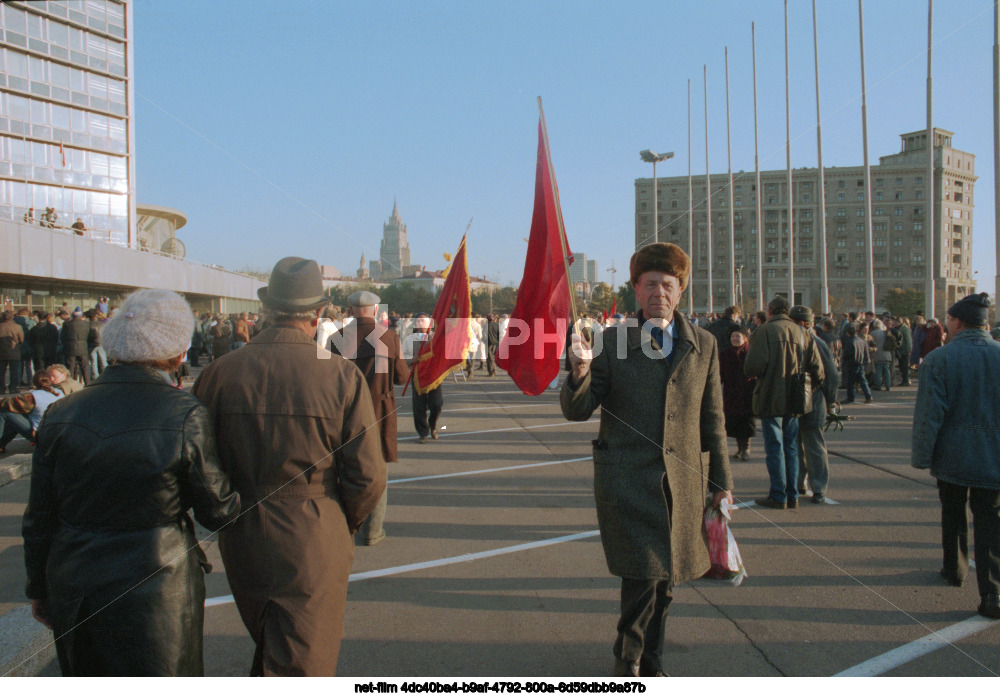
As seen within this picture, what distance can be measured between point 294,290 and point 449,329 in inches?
130

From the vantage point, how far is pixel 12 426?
9.13 m

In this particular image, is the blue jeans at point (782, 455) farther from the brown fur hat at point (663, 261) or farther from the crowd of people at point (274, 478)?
the brown fur hat at point (663, 261)

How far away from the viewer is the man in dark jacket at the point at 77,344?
51.0 ft

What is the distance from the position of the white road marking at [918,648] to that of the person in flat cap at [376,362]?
3.40 meters

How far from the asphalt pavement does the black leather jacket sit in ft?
4.64

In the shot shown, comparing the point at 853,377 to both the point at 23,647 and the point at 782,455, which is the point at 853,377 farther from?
the point at 23,647

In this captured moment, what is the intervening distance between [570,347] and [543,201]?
0.92 m

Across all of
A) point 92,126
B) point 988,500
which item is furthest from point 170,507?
point 92,126

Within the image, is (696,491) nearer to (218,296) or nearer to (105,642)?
(105,642)

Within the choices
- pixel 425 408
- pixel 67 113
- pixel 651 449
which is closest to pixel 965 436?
pixel 651 449

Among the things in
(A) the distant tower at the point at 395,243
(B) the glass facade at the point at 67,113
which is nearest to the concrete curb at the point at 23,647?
(B) the glass facade at the point at 67,113

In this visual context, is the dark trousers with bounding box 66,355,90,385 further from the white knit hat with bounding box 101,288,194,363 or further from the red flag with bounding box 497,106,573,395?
the white knit hat with bounding box 101,288,194,363

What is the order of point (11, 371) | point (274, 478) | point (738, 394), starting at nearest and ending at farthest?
point (274, 478) → point (738, 394) → point (11, 371)

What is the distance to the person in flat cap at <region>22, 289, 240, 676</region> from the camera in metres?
2.11
